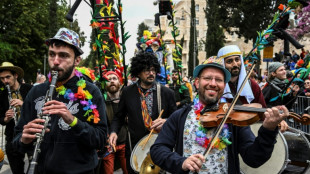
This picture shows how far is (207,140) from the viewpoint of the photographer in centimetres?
238

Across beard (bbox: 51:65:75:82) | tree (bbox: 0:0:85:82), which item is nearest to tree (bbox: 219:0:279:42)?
tree (bbox: 0:0:85:82)

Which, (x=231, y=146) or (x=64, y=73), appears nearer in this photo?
(x=231, y=146)

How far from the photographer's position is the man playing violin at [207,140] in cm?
223

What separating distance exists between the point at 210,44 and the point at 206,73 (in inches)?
1448

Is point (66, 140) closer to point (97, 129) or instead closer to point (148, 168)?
point (97, 129)

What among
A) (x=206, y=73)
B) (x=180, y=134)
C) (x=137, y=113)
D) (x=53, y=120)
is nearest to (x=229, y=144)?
(x=180, y=134)

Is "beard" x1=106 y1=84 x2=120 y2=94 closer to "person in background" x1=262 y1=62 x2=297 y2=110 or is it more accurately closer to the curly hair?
the curly hair

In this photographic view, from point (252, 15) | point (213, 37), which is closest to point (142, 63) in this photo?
point (252, 15)

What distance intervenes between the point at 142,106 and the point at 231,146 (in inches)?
72.0

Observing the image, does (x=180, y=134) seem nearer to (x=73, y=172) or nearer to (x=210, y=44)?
(x=73, y=172)

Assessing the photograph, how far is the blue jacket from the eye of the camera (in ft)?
7.03

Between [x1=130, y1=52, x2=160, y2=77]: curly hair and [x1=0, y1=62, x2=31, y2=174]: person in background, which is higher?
[x1=130, y1=52, x2=160, y2=77]: curly hair

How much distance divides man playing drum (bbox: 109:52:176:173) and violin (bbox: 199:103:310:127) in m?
1.53

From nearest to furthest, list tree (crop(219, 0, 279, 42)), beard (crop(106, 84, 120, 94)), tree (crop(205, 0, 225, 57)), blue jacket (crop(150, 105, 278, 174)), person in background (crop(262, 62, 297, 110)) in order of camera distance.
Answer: blue jacket (crop(150, 105, 278, 174))
person in background (crop(262, 62, 297, 110))
beard (crop(106, 84, 120, 94))
tree (crop(219, 0, 279, 42))
tree (crop(205, 0, 225, 57))
